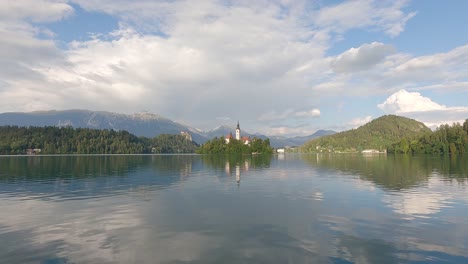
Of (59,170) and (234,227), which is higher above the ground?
(59,170)

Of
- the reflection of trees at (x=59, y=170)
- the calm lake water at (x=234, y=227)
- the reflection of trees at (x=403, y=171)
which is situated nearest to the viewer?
the calm lake water at (x=234, y=227)

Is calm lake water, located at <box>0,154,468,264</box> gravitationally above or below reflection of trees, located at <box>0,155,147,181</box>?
below

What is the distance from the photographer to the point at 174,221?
90.2 feet

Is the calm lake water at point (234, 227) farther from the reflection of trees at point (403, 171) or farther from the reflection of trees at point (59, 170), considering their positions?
the reflection of trees at point (59, 170)

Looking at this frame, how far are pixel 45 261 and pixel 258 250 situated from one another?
12.2 meters

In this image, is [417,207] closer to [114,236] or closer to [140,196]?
[114,236]

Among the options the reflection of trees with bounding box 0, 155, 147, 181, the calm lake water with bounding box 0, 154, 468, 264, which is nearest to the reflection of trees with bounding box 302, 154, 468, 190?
the calm lake water with bounding box 0, 154, 468, 264

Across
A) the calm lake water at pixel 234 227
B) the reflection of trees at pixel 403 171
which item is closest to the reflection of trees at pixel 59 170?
the calm lake water at pixel 234 227

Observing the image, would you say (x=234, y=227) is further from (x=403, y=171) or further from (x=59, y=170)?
(x=59, y=170)

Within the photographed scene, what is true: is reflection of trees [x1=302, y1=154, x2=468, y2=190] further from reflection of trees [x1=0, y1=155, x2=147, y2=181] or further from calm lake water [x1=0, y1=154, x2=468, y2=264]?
reflection of trees [x1=0, y1=155, x2=147, y2=181]

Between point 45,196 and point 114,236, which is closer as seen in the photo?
point 114,236

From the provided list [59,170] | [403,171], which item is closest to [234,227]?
[403,171]

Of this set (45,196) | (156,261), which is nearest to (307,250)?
(156,261)

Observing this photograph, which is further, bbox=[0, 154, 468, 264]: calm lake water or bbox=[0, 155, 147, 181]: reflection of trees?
bbox=[0, 155, 147, 181]: reflection of trees
